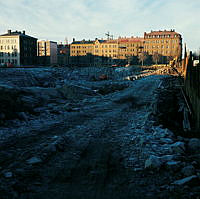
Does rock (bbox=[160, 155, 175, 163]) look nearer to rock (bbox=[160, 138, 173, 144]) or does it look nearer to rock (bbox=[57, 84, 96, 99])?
rock (bbox=[160, 138, 173, 144])

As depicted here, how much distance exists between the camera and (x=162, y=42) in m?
113

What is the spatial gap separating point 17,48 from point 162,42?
65.5m

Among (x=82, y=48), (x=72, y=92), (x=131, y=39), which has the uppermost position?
(x=131, y=39)

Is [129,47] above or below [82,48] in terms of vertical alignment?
below

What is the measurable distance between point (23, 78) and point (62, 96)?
8.82 metres

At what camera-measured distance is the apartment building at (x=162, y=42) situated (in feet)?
365

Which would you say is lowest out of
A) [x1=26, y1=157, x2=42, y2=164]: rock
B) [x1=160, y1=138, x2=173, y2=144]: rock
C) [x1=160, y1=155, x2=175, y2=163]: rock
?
[x1=26, y1=157, x2=42, y2=164]: rock

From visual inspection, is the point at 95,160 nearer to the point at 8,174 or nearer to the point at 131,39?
the point at 8,174

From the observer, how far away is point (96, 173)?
545cm

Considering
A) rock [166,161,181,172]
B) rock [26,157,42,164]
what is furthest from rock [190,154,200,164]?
rock [26,157,42,164]

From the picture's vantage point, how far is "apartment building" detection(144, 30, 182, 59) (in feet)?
365

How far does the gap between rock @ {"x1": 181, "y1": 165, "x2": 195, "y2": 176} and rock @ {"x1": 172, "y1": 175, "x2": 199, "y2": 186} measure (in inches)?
9.3

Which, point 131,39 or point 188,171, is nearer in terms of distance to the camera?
point 188,171

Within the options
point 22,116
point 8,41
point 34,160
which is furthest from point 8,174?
point 8,41
